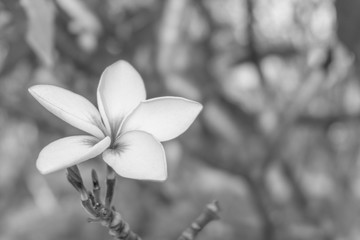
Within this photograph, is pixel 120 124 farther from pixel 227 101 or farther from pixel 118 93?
pixel 227 101

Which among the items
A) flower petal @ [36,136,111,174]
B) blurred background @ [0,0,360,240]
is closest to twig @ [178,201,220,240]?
flower petal @ [36,136,111,174]

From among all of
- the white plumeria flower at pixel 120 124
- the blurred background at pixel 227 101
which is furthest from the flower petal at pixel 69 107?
the blurred background at pixel 227 101

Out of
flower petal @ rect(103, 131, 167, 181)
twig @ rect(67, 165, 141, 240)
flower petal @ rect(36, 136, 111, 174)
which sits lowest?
twig @ rect(67, 165, 141, 240)

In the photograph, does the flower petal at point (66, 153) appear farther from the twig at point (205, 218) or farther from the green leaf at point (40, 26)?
the green leaf at point (40, 26)

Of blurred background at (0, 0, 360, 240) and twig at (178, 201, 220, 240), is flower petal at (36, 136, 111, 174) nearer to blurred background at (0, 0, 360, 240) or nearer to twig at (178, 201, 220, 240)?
twig at (178, 201, 220, 240)

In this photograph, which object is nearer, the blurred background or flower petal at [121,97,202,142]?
flower petal at [121,97,202,142]

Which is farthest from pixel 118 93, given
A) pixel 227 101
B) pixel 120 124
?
pixel 227 101

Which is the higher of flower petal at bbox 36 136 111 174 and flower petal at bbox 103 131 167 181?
flower petal at bbox 103 131 167 181

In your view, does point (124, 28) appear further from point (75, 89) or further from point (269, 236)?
point (269, 236)
